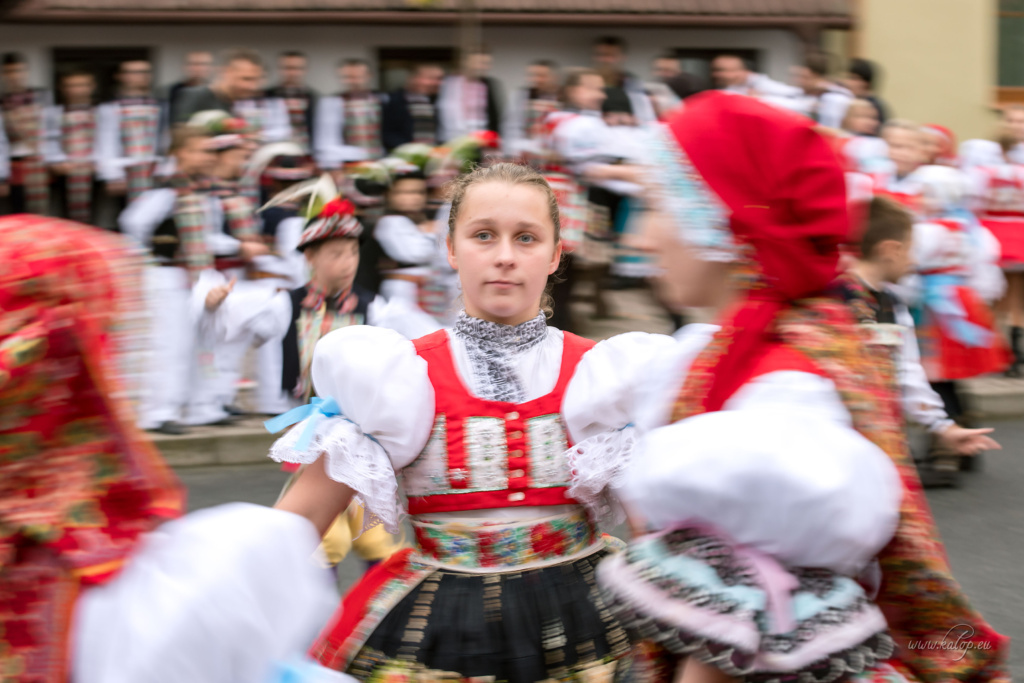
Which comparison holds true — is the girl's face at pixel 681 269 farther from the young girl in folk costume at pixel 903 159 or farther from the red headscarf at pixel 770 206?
the young girl in folk costume at pixel 903 159

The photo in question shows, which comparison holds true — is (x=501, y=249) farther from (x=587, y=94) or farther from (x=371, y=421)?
(x=587, y=94)

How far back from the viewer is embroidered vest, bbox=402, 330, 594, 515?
2.38m

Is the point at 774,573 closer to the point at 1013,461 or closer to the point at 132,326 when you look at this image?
the point at 132,326

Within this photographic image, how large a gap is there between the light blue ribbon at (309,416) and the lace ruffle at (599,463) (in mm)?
499

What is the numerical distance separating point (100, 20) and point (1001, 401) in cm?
1022

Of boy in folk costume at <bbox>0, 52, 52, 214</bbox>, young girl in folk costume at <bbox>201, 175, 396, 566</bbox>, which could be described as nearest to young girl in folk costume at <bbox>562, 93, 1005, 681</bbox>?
young girl in folk costume at <bbox>201, 175, 396, 566</bbox>

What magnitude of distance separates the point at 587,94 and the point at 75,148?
14.4 feet

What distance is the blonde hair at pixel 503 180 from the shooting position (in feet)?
8.32

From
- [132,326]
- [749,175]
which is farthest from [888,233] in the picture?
[132,326]

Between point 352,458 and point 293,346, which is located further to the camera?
point 293,346

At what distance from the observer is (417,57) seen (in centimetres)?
1411

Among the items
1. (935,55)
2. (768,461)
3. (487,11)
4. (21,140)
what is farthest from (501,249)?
(935,55)

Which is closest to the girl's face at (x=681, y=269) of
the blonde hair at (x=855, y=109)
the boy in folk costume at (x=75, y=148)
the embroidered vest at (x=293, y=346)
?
the embroidered vest at (x=293, y=346)

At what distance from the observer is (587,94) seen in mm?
8859
